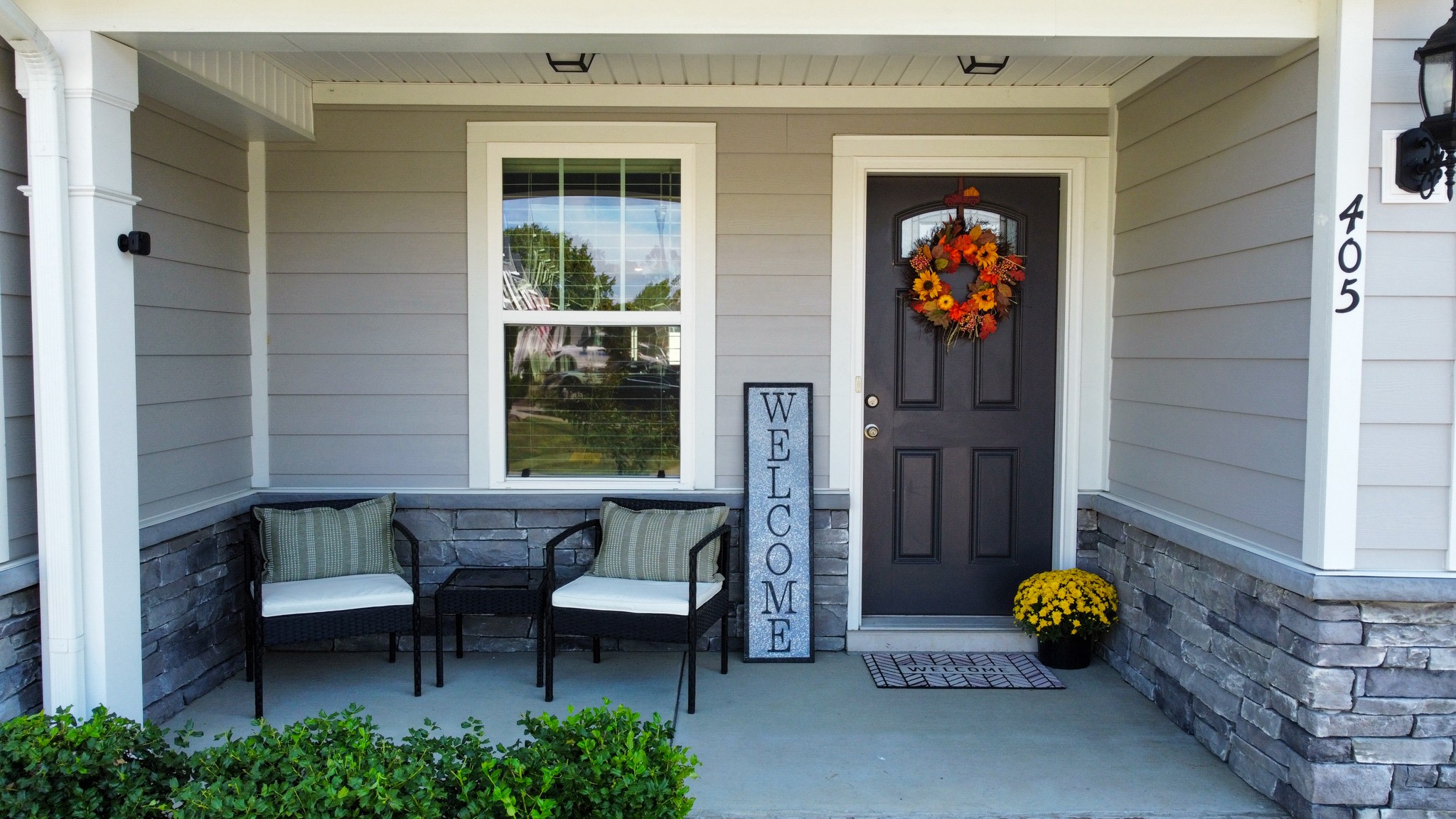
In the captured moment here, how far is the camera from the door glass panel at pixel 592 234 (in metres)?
4.20

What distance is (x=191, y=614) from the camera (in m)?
3.69

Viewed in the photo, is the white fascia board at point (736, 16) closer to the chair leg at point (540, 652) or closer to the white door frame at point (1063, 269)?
the white door frame at point (1063, 269)

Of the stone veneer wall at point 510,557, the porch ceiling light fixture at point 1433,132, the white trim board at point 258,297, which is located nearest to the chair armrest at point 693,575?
the stone veneer wall at point 510,557

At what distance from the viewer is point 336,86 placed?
13.6ft

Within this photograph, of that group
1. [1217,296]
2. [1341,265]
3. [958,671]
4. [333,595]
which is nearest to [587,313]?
[333,595]

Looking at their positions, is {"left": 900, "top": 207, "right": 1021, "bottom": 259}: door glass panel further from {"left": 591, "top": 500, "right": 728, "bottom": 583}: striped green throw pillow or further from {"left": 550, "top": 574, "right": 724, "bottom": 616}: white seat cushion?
{"left": 550, "top": 574, "right": 724, "bottom": 616}: white seat cushion

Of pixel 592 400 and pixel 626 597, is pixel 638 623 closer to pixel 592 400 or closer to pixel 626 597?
pixel 626 597

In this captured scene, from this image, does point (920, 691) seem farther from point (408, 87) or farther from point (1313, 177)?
point (408, 87)

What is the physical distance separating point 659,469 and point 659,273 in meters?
0.84

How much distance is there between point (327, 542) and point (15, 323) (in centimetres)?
140

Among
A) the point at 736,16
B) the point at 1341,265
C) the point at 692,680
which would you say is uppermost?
the point at 736,16

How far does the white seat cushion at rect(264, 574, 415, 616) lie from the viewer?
356 cm

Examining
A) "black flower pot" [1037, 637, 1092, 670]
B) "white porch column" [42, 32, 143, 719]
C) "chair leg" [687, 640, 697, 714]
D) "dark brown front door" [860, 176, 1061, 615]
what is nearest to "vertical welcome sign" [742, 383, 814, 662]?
"dark brown front door" [860, 176, 1061, 615]

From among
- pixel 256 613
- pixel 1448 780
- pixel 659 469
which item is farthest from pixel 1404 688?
pixel 256 613
